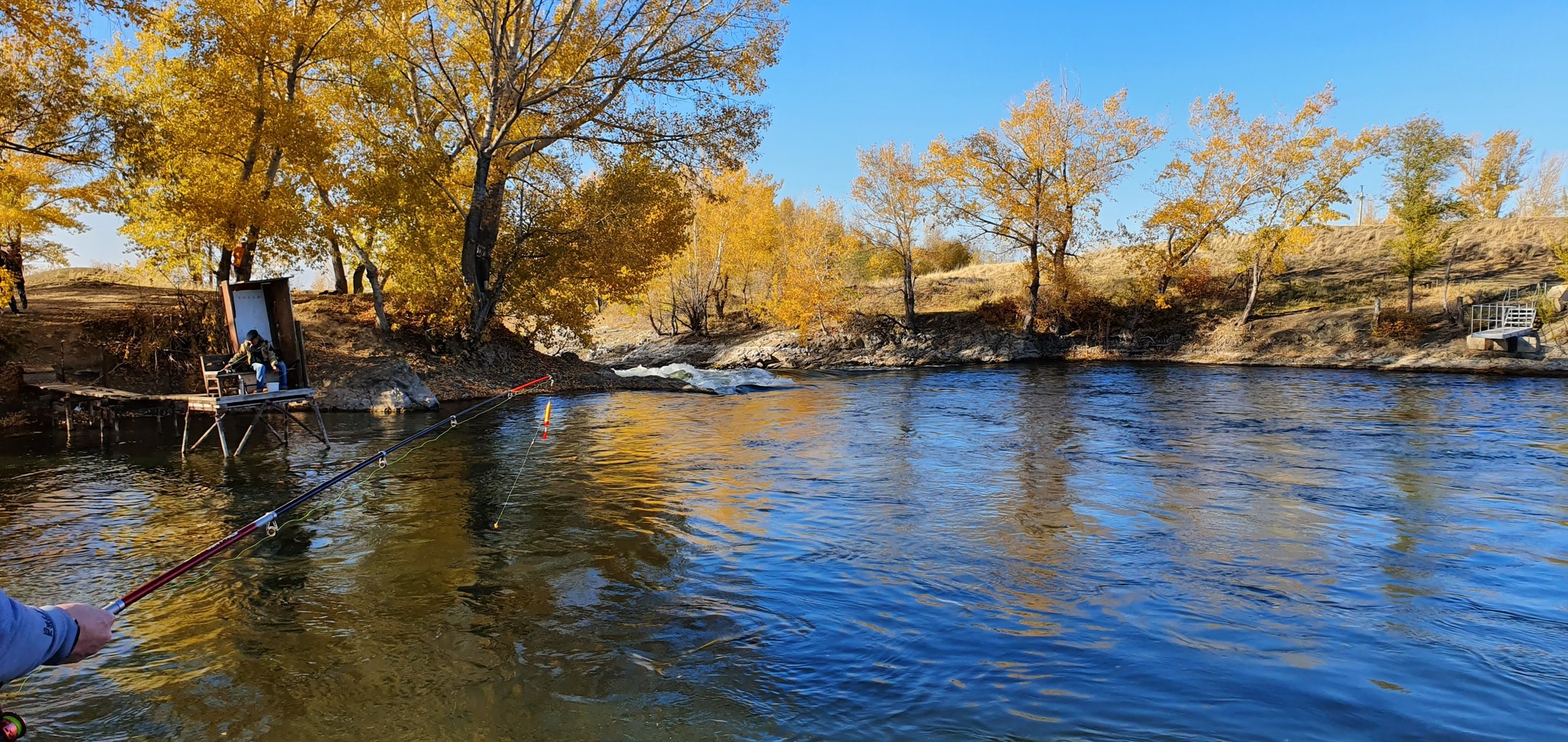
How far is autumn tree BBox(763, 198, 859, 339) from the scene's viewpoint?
39.5m

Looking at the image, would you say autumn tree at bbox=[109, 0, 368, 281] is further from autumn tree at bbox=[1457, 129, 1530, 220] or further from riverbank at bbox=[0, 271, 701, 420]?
autumn tree at bbox=[1457, 129, 1530, 220]

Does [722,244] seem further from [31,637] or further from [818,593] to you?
[31,637]

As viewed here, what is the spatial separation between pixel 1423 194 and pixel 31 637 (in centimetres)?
4096

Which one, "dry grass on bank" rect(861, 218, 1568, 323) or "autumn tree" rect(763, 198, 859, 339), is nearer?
"dry grass on bank" rect(861, 218, 1568, 323)

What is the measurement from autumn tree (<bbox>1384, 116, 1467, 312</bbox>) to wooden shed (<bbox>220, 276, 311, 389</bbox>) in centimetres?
3761

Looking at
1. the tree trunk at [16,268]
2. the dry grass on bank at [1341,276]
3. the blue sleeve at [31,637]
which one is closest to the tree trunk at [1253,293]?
the dry grass on bank at [1341,276]

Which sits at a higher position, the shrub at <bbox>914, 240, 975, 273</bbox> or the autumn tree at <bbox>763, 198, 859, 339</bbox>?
the shrub at <bbox>914, 240, 975, 273</bbox>

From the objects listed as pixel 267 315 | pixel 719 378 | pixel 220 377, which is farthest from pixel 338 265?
pixel 220 377

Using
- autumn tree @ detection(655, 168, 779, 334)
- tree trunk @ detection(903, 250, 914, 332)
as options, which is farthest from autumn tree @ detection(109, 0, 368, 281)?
tree trunk @ detection(903, 250, 914, 332)

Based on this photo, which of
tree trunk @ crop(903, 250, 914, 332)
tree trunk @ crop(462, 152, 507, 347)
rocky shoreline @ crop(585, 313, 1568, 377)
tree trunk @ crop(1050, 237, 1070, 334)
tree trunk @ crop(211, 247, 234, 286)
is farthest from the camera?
tree trunk @ crop(903, 250, 914, 332)

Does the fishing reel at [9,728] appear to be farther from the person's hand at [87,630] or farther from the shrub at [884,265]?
the shrub at [884,265]

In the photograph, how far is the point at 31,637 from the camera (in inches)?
105

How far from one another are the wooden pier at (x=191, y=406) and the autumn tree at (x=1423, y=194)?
37480 mm

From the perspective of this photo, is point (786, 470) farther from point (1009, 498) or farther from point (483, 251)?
point (483, 251)
